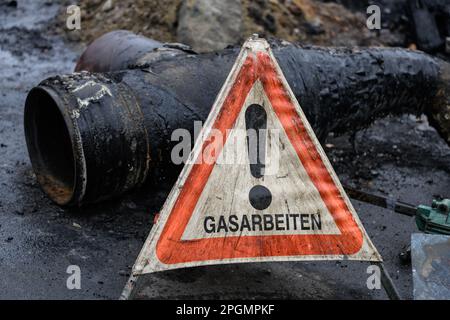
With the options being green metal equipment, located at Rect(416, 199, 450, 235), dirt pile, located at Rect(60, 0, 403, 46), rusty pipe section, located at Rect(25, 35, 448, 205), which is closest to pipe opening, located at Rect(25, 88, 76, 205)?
rusty pipe section, located at Rect(25, 35, 448, 205)

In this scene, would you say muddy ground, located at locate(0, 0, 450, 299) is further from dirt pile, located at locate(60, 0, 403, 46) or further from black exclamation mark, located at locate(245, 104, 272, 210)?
dirt pile, located at locate(60, 0, 403, 46)

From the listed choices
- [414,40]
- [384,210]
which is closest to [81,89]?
[384,210]

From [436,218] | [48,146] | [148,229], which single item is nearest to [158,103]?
[148,229]

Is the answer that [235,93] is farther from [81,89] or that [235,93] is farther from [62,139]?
[62,139]

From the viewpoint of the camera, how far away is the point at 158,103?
4184 mm

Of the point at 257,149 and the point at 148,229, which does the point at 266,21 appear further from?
the point at 257,149

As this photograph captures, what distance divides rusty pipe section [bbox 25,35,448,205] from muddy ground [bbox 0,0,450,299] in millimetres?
236

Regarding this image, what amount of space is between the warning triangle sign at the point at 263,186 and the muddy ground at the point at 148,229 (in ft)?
1.63

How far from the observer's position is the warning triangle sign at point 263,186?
3127 millimetres

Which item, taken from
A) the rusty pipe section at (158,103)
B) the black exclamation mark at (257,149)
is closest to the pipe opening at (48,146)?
the rusty pipe section at (158,103)

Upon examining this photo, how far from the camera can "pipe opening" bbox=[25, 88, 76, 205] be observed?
4.43m

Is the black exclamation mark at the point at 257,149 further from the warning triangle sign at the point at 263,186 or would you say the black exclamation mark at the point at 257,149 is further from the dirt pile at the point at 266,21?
the dirt pile at the point at 266,21

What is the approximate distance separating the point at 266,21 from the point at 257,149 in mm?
4967
